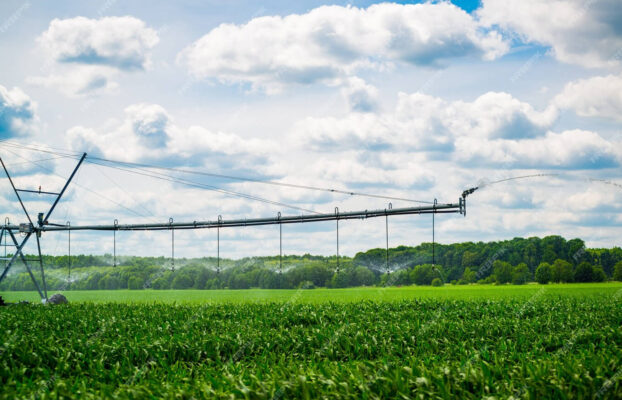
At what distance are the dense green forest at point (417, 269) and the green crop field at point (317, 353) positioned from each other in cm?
2683

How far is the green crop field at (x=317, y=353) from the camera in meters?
7.86

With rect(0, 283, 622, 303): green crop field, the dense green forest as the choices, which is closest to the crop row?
rect(0, 283, 622, 303): green crop field

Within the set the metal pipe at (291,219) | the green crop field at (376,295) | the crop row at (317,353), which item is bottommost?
the green crop field at (376,295)

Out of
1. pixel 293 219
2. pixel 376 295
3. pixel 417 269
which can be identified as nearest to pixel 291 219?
pixel 293 219

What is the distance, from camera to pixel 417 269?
5369 centimetres

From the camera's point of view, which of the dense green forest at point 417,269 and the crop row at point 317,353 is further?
the dense green forest at point 417,269

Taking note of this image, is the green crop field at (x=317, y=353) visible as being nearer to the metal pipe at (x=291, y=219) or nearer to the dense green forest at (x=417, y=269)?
the metal pipe at (x=291, y=219)

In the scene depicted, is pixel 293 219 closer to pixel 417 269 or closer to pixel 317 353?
pixel 317 353

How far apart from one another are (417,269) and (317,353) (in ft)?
142

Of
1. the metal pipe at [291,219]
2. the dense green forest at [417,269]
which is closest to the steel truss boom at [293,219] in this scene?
the metal pipe at [291,219]

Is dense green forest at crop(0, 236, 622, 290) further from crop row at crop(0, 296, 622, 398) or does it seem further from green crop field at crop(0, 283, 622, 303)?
crop row at crop(0, 296, 622, 398)

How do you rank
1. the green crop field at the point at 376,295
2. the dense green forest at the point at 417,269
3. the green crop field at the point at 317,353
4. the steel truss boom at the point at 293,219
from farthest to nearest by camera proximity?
1. the dense green forest at the point at 417,269
2. the green crop field at the point at 376,295
3. the steel truss boom at the point at 293,219
4. the green crop field at the point at 317,353

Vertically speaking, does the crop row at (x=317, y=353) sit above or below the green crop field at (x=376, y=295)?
above

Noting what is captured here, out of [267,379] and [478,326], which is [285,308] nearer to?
[478,326]
